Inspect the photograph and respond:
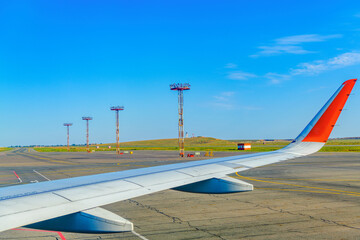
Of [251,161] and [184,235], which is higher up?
[251,161]

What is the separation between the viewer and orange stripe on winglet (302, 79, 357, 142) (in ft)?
30.8

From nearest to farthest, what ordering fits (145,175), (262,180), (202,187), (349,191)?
(145,175) < (202,187) < (349,191) < (262,180)

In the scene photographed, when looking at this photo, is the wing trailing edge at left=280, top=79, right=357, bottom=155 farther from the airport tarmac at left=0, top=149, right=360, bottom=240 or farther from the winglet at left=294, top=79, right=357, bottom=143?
the airport tarmac at left=0, top=149, right=360, bottom=240

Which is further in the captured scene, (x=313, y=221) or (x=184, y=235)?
(x=313, y=221)

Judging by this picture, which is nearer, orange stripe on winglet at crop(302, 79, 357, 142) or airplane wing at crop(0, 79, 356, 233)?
airplane wing at crop(0, 79, 356, 233)

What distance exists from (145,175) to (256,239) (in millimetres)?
5104

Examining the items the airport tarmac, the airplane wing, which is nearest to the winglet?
the airplane wing

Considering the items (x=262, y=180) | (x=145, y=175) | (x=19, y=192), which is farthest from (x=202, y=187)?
(x=262, y=180)

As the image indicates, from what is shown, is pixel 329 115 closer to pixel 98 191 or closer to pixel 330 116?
pixel 330 116

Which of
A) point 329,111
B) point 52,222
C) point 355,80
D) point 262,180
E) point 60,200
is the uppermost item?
point 355,80

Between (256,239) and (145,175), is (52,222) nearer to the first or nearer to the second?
(145,175)

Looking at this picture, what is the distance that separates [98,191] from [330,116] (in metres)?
7.21

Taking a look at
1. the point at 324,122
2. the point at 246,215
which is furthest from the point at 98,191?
the point at 246,215

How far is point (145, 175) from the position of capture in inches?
291
